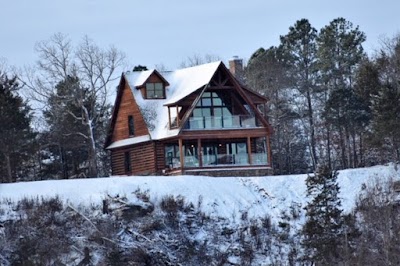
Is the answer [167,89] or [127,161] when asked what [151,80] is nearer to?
[167,89]

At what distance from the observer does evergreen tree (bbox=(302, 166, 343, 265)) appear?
46.9 metres

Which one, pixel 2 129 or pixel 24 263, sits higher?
pixel 2 129

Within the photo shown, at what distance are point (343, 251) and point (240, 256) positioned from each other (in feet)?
18.6

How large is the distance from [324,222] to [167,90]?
21.8m

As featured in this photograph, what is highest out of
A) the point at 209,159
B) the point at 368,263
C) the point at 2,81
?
the point at 2,81

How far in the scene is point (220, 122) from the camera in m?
63.5

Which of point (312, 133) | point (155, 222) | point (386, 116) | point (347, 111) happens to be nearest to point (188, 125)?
point (386, 116)

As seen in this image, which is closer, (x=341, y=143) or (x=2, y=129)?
(x=2, y=129)

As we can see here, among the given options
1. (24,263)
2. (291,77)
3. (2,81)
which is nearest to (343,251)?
(24,263)

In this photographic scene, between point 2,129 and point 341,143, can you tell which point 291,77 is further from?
point 2,129

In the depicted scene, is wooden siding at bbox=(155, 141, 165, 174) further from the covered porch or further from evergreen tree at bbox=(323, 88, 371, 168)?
evergreen tree at bbox=(323, 88, 371, 168)

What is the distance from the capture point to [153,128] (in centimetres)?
6462

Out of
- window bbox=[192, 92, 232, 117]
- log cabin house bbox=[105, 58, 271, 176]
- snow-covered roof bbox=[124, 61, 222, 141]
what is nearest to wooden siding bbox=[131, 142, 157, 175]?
log cabin house bbox=[105, 58, 271, 176]

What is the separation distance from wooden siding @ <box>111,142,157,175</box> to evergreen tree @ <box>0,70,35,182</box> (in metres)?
5.49
